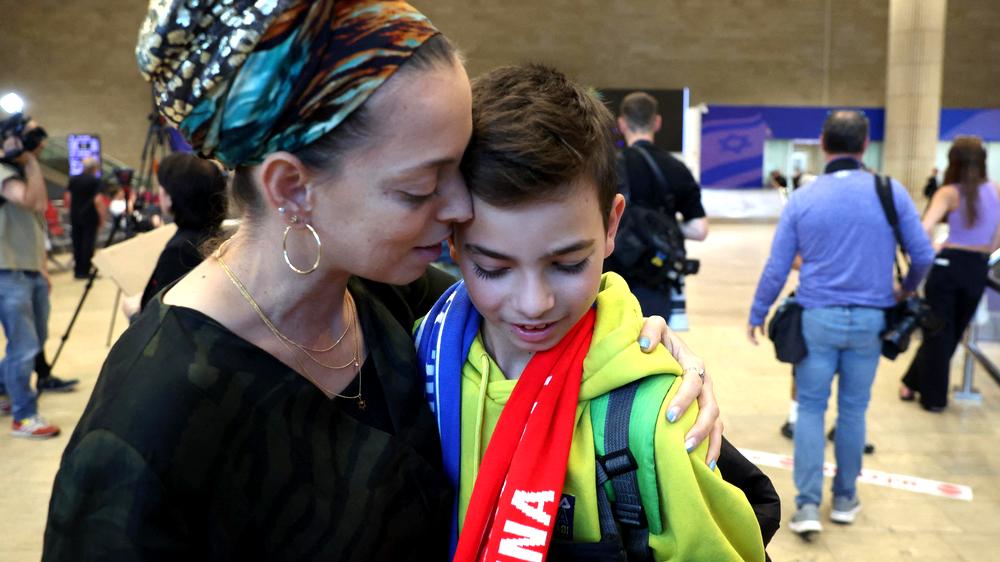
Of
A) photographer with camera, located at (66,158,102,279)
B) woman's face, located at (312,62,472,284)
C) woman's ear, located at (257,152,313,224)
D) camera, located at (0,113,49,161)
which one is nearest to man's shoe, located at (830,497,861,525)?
woman's face, located at (312,62,472,284)

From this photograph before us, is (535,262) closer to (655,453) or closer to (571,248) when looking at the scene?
(571,248)

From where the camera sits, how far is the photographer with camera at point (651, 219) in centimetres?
429

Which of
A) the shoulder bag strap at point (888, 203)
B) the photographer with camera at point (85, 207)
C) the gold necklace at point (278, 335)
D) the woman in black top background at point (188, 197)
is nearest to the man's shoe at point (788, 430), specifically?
the shoulder bag strap at point (888, 203)

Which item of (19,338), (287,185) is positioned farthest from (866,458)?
(19,338)

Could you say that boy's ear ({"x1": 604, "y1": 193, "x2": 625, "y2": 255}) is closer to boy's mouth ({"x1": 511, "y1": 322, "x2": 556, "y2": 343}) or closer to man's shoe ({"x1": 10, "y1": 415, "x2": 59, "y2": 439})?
boy's mouth ({"x1": 511, "y1": 322, "x2": 556, "y2": 343})

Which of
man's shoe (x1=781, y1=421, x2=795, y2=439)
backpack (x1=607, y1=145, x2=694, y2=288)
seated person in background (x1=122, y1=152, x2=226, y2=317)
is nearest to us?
seated person in background (x1=122, y1=152, x2=226, y2=317)

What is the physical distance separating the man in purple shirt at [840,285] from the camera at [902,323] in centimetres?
4

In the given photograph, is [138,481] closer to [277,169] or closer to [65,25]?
[277,169]

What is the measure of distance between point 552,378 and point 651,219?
3.12 m

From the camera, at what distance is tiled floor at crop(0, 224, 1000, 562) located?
13.0ft

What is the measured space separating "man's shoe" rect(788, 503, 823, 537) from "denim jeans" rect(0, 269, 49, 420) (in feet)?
14.9

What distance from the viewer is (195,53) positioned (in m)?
1.06

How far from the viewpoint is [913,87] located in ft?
55.7

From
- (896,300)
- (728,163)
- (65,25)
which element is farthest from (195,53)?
(65,25)
